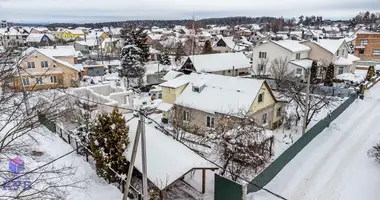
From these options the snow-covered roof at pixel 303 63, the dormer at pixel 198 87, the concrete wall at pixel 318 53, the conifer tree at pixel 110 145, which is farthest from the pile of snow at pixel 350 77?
the conifer tree at pixel 110 145

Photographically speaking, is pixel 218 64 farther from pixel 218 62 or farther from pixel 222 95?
pixel 222 95

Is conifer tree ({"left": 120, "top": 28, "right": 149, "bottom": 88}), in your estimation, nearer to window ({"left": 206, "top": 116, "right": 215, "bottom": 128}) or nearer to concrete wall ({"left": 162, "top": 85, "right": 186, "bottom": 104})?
concrete wall ({"left": 162, "top": 85, "right": 186, "bottom": 104})

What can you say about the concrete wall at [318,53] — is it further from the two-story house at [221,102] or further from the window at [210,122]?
the window at [210,122]

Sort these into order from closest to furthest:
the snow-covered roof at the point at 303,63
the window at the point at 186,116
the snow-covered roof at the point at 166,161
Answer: the snow-covered roof at the point at 166,161, the window at the point at 186,116, the snow-covered roof at the point at 303,63

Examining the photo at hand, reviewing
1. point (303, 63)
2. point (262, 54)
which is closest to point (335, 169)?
point (303, 63)

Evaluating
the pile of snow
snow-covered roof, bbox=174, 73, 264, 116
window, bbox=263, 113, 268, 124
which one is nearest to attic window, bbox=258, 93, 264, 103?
snow-covered roof, bbox=174, 73, 264, 116

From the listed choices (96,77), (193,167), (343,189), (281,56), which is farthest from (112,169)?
(96,77)

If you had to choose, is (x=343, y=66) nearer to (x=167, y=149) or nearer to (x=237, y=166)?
(x=237, y=166)
